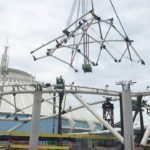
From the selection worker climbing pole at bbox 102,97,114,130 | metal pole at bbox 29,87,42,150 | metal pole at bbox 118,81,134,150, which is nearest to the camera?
metal pole at bbox 118,81,134,150

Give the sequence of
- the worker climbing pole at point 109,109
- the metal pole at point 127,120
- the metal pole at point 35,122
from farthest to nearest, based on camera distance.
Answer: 1. the worker climbing pole at point 109,109
2. the metal pole at point 35,122
3. the metal pole at point 127,120

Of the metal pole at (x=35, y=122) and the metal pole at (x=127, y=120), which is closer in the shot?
the metal pole at (x=127, y=120)

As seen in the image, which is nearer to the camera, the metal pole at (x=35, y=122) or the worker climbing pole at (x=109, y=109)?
the metal pole at (x=35, y=122)

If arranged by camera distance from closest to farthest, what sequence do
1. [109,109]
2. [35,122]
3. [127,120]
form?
[127,120]
[35,122]
[109,109]

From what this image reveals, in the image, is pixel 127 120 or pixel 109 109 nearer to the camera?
pixel 127 120

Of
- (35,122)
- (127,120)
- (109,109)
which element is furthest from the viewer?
(109,109)

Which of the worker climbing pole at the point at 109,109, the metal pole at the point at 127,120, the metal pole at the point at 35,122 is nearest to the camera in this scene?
the metal pole at the point at 127,120

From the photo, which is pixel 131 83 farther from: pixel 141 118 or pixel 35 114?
pixel 141 118

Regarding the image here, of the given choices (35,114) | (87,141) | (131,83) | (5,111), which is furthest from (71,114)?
(131,83)

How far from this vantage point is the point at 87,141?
191ft

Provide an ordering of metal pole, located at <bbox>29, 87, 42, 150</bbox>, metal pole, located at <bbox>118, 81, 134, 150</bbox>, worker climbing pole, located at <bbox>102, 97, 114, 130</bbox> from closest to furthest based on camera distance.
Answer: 1. metal pole, located at <bbox>118, 81, 134, 150</bbox>
2. metal pole, located at <bbox>29, 87, 42, 150</bbox>
3. worker climbing pole, located at <bbox>102, 97, 114, 130</bbox>

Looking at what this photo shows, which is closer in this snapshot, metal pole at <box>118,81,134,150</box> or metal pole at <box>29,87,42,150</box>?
metal pole at <box>118,81,134,150</box>

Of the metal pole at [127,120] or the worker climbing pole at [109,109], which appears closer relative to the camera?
the metal pole at [127,120]

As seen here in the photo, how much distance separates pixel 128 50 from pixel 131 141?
17.8 m
